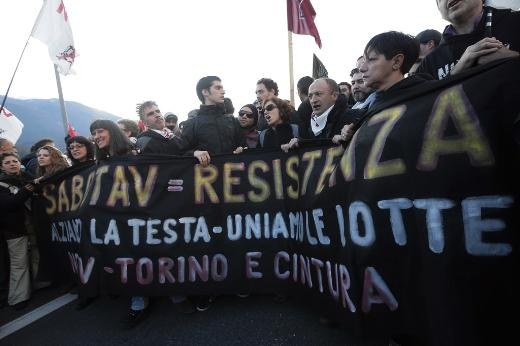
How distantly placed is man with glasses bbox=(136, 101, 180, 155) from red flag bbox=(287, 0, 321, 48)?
11.7 ft

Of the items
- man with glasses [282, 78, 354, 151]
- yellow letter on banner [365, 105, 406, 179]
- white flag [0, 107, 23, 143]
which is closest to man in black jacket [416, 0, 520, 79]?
yellow letter on banner [365, 105, 406, 179]

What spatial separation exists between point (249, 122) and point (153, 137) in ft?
3.65

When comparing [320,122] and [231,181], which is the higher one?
[320,122]

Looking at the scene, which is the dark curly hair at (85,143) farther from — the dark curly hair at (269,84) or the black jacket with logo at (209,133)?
the dark curly hair at (269,84)

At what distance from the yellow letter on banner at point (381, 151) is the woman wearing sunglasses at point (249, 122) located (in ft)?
7.26

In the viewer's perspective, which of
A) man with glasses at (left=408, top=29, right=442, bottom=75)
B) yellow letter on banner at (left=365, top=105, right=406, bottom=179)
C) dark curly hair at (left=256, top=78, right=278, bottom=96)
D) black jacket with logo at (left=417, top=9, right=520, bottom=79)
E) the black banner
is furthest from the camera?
dark curly hair at (left=256, top=78, right=278, bottom=96)

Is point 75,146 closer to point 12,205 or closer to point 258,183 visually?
point 12,205

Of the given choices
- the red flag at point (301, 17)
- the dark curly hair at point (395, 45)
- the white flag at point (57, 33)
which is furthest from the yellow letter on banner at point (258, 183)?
the white flag at point (57, 33)

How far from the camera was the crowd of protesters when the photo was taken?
190 centimetres

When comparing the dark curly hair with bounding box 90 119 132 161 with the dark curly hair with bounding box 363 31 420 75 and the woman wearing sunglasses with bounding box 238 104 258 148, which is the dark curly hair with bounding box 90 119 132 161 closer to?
the woman wearing sunglasses with bounding box 238 104 258 148

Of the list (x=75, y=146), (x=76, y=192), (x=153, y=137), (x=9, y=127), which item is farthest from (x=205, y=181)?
(x=9, y=127)

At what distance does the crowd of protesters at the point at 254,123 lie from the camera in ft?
6.23

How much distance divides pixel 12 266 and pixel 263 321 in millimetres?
2872

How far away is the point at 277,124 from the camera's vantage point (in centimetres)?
335
